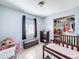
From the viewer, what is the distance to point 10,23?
11.7ft

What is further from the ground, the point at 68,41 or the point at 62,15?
the point at 62,15

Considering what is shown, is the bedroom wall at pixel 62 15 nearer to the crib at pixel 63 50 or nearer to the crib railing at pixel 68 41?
the crib railing at pixel 68 41

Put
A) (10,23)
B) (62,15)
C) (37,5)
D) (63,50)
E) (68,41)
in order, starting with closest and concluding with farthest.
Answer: (63,50) < (37,5) < (68,41) < (10,23) < (62,15)

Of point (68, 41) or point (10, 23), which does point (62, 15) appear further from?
point (10, 23)

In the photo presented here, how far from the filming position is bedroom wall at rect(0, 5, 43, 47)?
3211 millimetres

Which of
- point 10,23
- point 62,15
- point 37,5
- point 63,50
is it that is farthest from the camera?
point 62,15

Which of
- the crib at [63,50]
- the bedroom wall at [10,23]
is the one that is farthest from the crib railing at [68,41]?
the bedroom wall at [10,23]

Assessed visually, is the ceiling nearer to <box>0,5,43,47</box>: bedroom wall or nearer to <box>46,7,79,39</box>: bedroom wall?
<box>46,7,79,39</box>: bedroom wall

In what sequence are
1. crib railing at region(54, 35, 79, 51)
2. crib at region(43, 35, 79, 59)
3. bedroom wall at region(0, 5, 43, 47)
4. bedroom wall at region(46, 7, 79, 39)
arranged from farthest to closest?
bedroom wall at region(46, 7, 79, 39) → bedroom wall at region(0, 5, 43, 47) → crib railing at region(54, 35, 79, 51) → crib at region(43, 35, 79, 59)

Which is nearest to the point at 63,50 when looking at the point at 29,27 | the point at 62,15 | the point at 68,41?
the point at 68,41

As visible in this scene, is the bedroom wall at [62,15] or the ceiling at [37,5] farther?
the bedroom wall at [62,15]

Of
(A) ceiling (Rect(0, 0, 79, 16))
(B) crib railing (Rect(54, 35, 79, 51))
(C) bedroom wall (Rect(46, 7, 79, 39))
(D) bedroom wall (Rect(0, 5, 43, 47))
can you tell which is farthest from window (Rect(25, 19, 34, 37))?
(B) crib railing (Rect(54, 35, 79, 51))

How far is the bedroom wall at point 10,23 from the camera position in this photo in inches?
126

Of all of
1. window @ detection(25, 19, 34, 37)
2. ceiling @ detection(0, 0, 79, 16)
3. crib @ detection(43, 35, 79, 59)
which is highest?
ceiling @ detection(0, 0, 79, 16)
